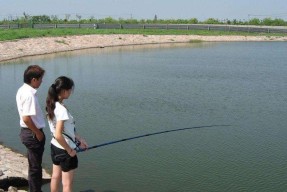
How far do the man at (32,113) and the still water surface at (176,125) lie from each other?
5.29 feet

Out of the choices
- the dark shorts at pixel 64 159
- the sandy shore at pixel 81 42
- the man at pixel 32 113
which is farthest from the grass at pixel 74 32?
the dark shorts at pixel 64 159

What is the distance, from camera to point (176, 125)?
37.4 feet

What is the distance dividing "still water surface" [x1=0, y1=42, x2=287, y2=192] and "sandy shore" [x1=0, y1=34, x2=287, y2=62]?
325 inches

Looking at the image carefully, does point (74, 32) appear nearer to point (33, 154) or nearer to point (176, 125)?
point (176, 125)

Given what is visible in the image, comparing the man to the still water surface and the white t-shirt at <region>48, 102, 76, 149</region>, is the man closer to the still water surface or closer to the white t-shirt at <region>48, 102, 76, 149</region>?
the white t-shirt at <region>48, 102, 76, 149</region>

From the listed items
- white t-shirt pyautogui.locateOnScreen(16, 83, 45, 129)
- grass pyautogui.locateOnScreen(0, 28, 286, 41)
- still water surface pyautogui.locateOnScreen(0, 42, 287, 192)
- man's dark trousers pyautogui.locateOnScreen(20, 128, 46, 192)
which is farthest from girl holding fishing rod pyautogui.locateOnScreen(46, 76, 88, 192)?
grass pyautogui.locateOnScreen(0, 28, 286, 41)

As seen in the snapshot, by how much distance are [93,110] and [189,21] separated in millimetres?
58521

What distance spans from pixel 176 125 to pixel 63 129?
6630 mm

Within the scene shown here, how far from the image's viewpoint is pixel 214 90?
55.7 feet

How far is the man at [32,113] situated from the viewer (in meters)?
5.38

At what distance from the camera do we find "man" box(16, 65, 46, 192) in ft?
17.6

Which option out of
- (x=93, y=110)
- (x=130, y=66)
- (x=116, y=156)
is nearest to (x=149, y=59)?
(x=130, y=66)

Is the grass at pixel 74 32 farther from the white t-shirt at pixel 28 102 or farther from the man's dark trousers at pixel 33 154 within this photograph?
the white t-shirt at pixel 28 102

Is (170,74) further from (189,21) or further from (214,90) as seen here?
(189,21)
